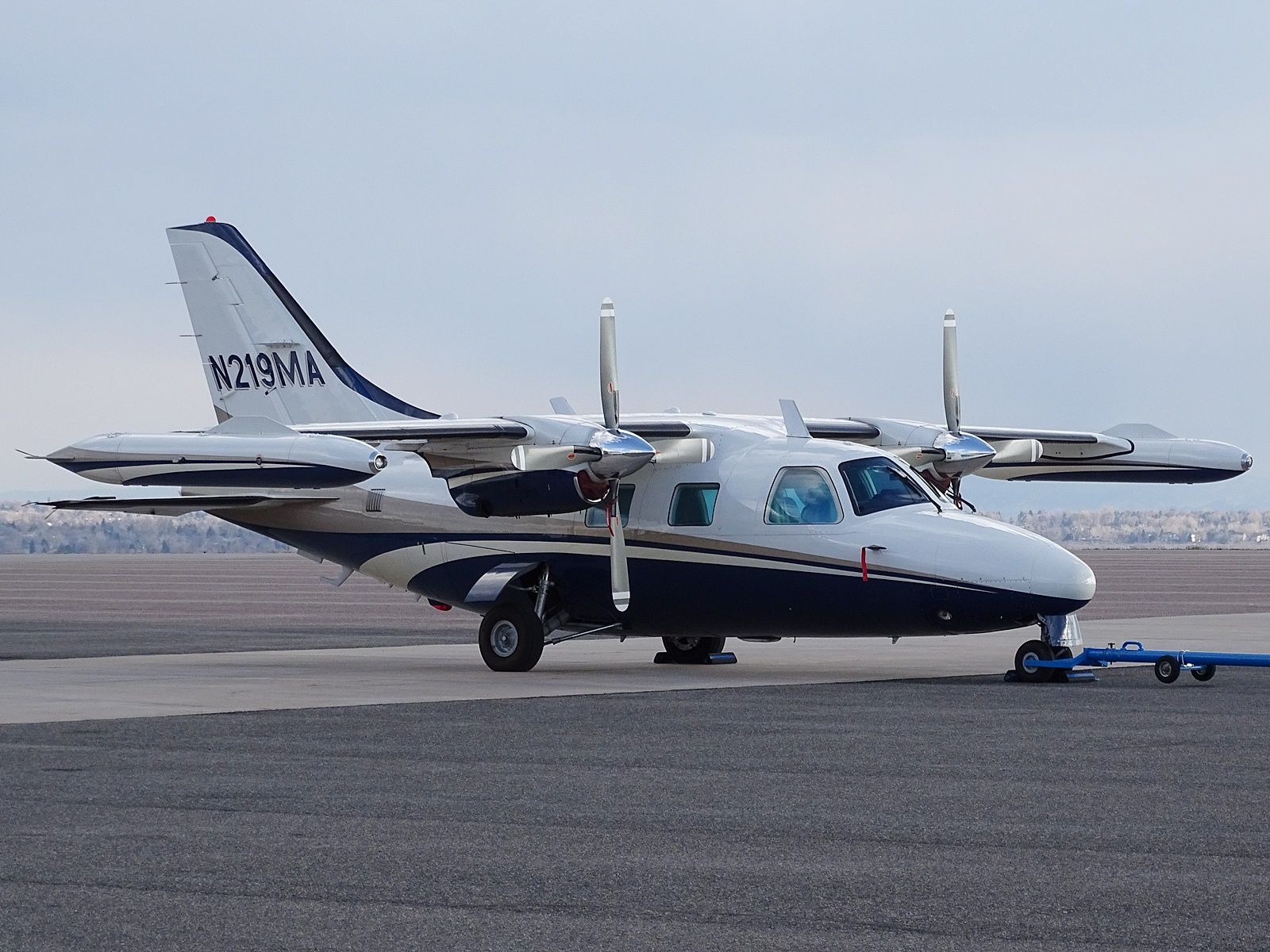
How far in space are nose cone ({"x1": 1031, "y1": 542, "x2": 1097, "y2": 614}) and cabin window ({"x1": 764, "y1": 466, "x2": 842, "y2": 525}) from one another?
2.64 meters

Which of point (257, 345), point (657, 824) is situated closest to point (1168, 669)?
point (657, 824)

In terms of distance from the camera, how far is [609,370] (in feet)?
73.7

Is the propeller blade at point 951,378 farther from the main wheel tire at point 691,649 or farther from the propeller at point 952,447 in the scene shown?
the main wheel tire at point 691,649

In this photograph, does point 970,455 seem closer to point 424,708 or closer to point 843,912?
point 424,708

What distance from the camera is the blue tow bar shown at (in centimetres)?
1941

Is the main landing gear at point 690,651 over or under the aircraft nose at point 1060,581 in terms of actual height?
under

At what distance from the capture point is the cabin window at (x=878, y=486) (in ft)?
69.8

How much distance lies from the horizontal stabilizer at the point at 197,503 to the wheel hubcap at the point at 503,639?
3.99m

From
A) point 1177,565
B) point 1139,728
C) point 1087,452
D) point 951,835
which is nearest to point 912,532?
point 1139,728

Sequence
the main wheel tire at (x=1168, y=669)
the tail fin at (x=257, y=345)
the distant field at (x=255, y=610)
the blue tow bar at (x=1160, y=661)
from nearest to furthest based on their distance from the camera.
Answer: the blue tow bar at (x=1160, y=661), the main wheel tire at (x=1168, y=669), the tail fin at (x=257, y=345), the distant field at (x=255, y=610)

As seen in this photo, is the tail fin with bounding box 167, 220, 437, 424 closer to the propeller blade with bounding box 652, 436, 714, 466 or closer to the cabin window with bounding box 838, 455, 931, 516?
the propeller blade with bounding box 652, 436, 714, 466

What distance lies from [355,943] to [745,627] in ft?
50.3

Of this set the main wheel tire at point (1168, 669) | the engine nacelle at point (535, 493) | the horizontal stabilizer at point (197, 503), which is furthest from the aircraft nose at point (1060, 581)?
the horizontal stabilizer at point (197, 503)

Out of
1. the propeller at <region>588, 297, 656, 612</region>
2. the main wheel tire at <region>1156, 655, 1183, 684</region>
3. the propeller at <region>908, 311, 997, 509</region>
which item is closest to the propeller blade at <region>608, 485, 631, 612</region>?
the propeller at <region>588, 297, 656, 612</region>
